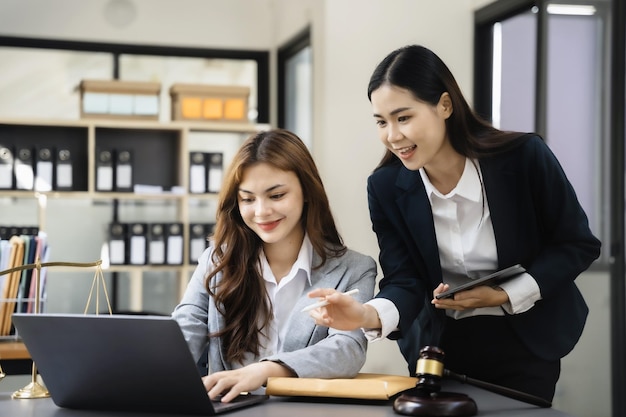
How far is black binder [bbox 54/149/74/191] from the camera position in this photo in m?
5.18

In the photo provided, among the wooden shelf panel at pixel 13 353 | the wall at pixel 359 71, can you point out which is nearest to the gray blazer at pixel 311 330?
the wooden shelf panel at pixel 13 353

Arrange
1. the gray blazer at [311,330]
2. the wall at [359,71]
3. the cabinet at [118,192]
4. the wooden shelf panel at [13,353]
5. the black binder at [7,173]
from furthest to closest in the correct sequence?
1. the cabinet at [118,192]
2. the black binder at [7,173]
3. the wall at [359,71]
4. the wooden shelf panel at [13,353]
5. the gray blazer at [311,330]

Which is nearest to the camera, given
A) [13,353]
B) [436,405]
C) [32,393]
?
[436,405]

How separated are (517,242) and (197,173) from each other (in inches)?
146

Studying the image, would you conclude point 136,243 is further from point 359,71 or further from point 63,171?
point 359,71

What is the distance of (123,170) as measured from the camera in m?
5.29

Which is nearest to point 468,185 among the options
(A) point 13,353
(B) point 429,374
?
(B) point 429,374

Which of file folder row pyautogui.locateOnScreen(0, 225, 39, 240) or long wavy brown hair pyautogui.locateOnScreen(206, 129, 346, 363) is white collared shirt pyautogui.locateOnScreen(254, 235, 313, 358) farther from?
file folder row pyautogui.locateOnScreen(0, 225, 39, 240)

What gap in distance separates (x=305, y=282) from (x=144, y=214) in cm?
393

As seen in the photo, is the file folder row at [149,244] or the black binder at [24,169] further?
the file folder row at [149,244]

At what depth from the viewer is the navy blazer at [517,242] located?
1.85m

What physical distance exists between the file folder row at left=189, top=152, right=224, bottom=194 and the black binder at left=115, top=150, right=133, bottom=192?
36 centimetres

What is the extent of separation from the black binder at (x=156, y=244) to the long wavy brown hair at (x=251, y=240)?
3.29 metres

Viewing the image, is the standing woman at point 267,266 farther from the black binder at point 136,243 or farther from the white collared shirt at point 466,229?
the black binder at point 136,243
